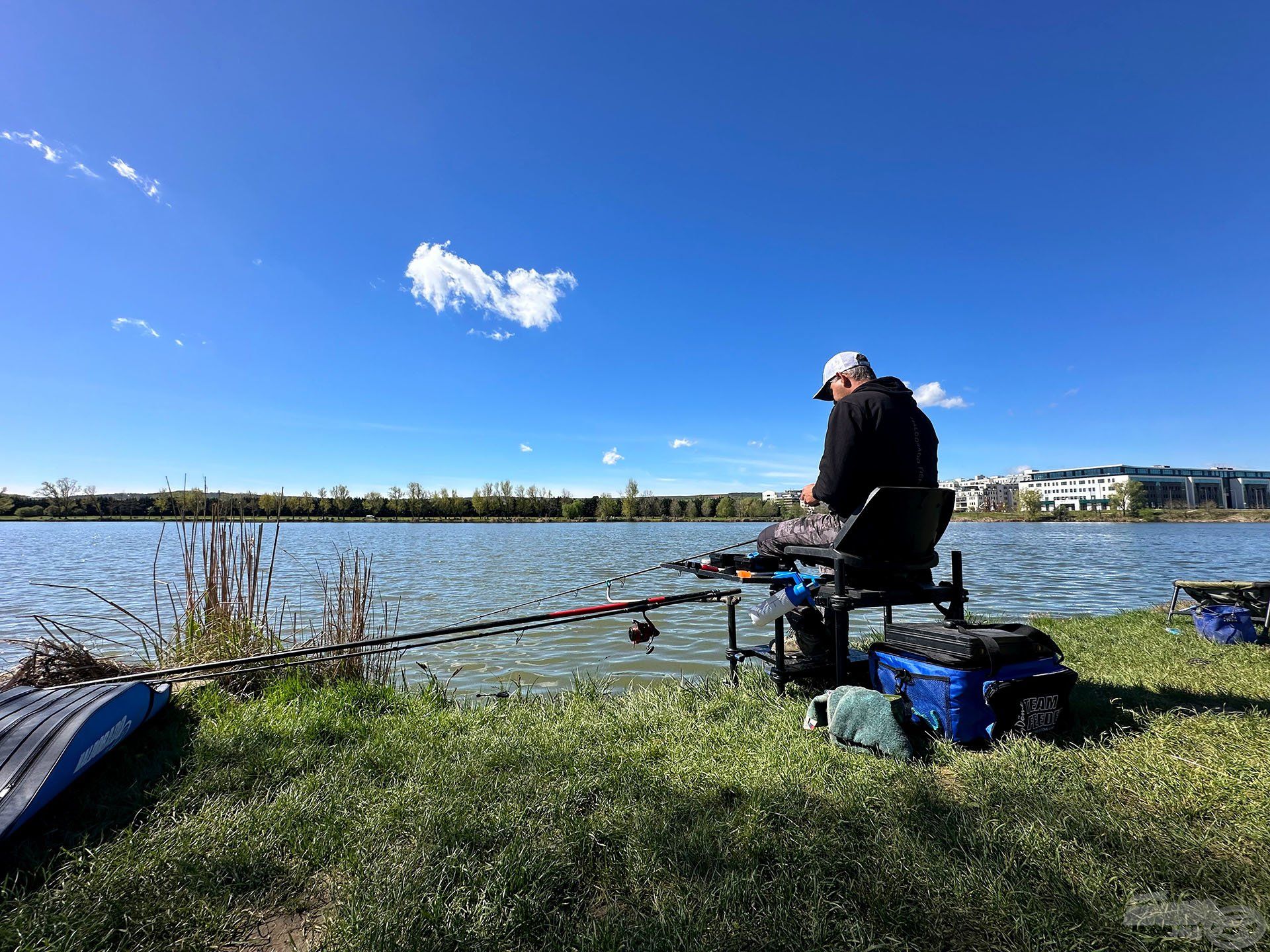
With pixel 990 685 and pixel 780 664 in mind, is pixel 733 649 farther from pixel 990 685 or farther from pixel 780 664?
pixel 990 685

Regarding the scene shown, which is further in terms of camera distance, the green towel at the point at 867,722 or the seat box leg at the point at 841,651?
the seat box leg at the point at 841,651

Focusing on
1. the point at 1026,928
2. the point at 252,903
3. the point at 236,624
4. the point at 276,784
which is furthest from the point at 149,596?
the point at 1026,928

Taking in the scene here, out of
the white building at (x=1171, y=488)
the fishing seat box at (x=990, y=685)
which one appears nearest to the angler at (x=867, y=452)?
the fishing seat box at (x=990, y=685)

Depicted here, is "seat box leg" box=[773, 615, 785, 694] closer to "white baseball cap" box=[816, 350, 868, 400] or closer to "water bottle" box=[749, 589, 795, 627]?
"water bottle" box=[749, 589, 795, 627]

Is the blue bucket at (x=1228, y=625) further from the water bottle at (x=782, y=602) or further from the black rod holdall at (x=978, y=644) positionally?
the water bottle at (x=782, y=602)

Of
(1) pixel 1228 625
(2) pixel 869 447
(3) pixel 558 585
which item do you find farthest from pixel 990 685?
(3) pixel 558 585

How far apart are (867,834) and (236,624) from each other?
18.8ft

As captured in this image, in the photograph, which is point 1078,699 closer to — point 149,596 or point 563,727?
point 563,727

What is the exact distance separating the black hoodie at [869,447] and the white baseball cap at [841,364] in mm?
422

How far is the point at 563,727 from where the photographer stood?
11.3ft

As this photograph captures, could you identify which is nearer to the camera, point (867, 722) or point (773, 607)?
point (867, 722)

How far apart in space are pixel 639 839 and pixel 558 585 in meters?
11.7

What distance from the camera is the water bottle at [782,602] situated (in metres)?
3.32

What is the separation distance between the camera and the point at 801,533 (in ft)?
12.0
